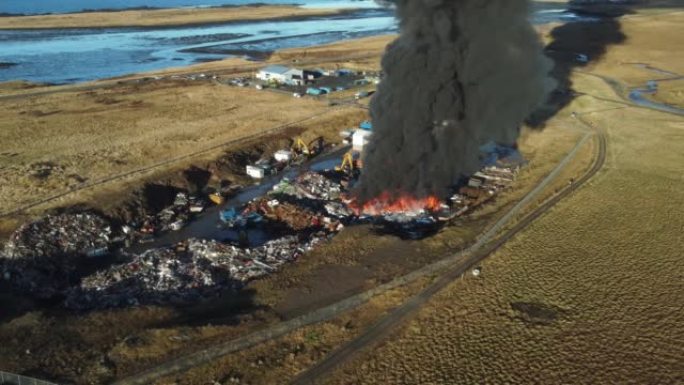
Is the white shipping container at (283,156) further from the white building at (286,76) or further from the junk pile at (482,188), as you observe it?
the white building at (286,76)

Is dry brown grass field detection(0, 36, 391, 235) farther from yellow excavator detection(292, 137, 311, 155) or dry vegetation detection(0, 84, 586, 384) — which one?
dry vegetation detection(0, 84, 586, 384)

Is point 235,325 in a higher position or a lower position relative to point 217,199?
lower

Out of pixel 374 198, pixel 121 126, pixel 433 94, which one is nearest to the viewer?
pixel 433 94

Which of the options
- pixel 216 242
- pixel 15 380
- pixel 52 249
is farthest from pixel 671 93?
pixel 15 380

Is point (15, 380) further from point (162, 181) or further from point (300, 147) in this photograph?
point (300, 147)

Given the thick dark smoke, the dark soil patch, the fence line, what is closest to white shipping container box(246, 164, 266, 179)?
the thick dark smoke

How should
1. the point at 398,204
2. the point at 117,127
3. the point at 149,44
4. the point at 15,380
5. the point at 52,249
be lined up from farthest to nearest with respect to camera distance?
1. the point at 149,44
2. the point at 117,127
3. the point at 398,204
4. the point at 52,249
5. the point at 15,380

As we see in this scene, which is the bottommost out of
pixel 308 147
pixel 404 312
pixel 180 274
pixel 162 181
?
pixel 404 312
